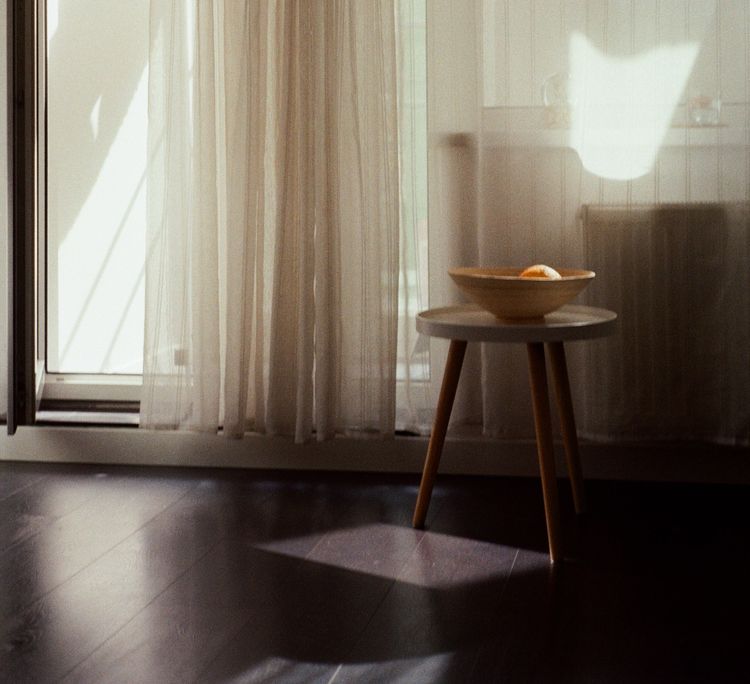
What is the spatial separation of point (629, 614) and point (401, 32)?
1.46 metres

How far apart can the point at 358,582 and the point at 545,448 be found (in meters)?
0.44

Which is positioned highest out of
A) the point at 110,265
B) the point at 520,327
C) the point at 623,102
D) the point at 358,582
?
the point at 623,102

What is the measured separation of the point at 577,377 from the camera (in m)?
2.72

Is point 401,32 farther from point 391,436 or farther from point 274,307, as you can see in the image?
point 391,436

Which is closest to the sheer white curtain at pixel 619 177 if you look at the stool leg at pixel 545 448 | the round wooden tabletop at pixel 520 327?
the round wooden tabletop at pixel 520 327

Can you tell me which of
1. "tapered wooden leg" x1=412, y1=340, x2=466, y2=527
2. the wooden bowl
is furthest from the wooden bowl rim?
"tapered wooden leg" x1=412, y1=340, x2=466, y2=527

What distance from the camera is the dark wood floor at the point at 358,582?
1717mm

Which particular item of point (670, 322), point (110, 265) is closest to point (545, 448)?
point (670, 322)

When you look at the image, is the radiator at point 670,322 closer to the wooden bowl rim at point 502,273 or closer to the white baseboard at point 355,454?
the white baseboard at point 355,454

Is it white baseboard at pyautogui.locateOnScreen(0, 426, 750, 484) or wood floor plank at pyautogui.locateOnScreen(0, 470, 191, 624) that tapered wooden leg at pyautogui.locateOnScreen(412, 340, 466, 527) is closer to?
white baseboard at pyautogui.locateOnScreen(0, 426, 750, 484)

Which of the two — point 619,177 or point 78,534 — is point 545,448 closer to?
point 619,177

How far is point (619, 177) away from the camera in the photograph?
Result: 264 centimetres

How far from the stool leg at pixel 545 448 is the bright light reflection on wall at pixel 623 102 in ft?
2.07

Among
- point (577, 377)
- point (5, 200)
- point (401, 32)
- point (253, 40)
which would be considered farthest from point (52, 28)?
point (577, 377)
